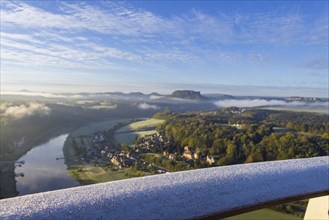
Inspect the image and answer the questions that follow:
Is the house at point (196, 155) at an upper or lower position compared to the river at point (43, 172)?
upper

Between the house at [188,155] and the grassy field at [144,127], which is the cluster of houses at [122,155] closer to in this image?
the house at [188,155]

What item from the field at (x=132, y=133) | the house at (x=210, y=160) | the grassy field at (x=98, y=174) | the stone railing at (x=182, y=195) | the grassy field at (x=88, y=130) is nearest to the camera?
the stone railing at (x=182, y=195)

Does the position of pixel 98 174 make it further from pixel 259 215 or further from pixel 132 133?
pixel 132 133

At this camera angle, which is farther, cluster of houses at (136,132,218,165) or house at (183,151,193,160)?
house at (183,151,193,160)

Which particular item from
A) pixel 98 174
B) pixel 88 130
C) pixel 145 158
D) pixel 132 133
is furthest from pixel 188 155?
pixel 88 130

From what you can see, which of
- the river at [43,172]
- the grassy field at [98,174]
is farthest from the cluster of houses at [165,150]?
the river at [43,172]

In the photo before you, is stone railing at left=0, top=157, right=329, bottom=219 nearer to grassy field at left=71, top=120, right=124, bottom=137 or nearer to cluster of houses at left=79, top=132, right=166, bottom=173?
cluster of houses at left=79, top=132, right=166, bottom=173

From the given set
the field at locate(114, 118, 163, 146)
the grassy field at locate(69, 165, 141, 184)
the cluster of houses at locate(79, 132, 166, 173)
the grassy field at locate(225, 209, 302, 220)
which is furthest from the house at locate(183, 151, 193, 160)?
the grassy field at locate(225, 209, 302, 220)

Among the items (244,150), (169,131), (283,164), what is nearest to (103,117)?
(169,131)

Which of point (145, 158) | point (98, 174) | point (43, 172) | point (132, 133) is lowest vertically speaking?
point (43, 172)

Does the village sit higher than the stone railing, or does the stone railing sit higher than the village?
the stone railing
